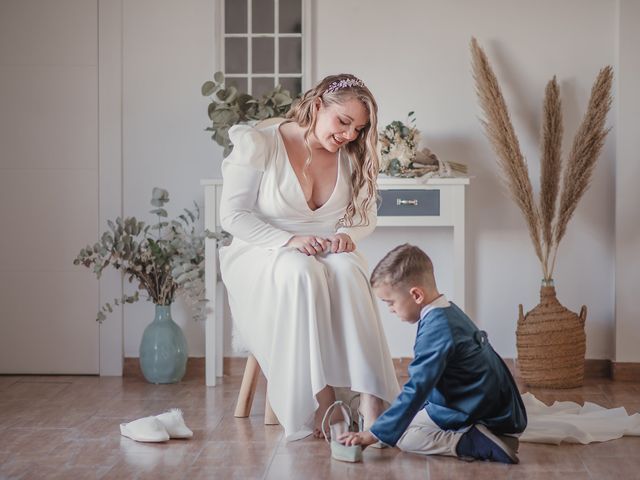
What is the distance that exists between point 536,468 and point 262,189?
137cm

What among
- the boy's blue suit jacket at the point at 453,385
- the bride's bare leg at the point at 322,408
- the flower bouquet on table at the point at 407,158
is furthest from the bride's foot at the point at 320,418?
the flower bouquet on table at the point at 407,158

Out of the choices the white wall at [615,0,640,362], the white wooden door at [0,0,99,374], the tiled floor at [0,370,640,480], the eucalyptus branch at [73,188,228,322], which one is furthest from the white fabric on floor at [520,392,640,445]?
the white wooden door at [0,0,99,374]

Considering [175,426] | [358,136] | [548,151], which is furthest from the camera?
→ [548,151]

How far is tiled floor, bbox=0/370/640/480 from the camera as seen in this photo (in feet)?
9.91

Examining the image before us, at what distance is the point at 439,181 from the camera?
440 centimetres

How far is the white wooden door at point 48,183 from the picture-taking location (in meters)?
4.80

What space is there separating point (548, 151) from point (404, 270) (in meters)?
1.72

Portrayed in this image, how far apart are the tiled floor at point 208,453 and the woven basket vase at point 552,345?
27 centimetres

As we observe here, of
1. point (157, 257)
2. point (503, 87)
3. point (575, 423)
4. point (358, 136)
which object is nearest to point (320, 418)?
point (575, 423)

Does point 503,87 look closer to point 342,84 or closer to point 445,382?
point 342,84

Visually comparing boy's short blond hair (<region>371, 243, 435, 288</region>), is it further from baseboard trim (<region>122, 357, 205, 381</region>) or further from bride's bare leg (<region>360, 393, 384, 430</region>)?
baseboard trim (<region>122, 357, 205, 381</region>)

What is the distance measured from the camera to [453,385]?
312 centimetres

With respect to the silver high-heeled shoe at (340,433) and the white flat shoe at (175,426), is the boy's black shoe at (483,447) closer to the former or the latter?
the silver high-heeled shoe at (340,433)

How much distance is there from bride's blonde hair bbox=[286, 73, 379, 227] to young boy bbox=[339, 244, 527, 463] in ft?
2.05
